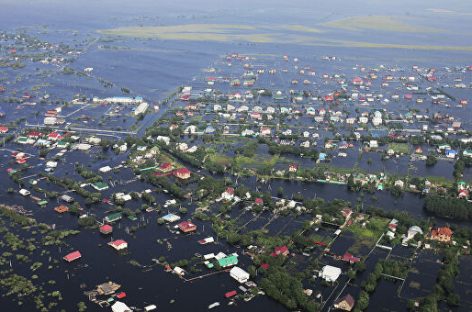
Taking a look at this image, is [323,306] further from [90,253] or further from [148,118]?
[148,118]

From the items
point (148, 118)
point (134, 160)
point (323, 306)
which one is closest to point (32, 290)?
point (323, 306)

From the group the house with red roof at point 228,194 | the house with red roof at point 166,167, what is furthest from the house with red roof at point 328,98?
the house with red roof at point 228,194

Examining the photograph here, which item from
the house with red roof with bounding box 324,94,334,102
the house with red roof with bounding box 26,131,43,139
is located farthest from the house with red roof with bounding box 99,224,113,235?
the house with red roof with bounding box 324,94,334,102

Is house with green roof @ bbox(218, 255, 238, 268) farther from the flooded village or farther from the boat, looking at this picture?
the boat

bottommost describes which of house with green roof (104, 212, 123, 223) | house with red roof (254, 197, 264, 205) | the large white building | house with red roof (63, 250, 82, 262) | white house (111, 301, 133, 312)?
white house (111, 301, 133, 312)

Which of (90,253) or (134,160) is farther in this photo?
(134,160)

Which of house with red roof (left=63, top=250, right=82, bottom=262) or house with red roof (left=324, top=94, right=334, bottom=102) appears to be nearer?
house with red roof (left=63, top=250, right=82, bottom=262)

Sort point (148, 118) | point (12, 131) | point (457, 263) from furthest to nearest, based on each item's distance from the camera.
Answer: point (148, 118) < point (12, 131) < point (457, 263)
